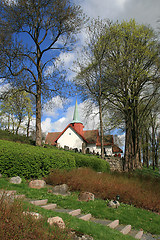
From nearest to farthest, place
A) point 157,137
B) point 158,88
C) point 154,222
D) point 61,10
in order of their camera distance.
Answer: point 154,222 < point 61,10 < point 158,88 < point 157,137

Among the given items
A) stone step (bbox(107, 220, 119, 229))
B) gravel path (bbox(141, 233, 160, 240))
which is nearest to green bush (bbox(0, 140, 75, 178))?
stone step (bbox(107, 220, 119, 229))

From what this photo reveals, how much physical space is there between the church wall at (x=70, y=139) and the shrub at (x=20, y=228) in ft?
119

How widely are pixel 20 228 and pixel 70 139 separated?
124 feet

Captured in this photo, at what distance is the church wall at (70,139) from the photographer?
39.8 metres

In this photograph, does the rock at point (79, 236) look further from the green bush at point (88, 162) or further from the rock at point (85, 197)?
the green bush at point (88, 162)

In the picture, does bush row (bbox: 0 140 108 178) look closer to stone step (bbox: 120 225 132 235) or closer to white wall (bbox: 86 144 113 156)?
stone step (bbox: 120 225 132 235)

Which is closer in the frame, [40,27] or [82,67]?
[40,27]

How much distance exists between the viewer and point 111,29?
730 inches

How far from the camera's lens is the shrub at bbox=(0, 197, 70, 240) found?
8.76 feet

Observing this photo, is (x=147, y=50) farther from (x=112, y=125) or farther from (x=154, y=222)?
(x=154, y=222)

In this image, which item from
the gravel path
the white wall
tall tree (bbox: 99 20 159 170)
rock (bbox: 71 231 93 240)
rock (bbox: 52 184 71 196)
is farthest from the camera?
the white wall

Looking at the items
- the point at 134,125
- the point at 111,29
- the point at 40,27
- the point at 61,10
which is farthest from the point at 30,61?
the point at 134,125

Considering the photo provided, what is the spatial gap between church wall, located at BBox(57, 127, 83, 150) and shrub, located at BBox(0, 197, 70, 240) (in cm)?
3638

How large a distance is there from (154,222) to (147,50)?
1669 cm
